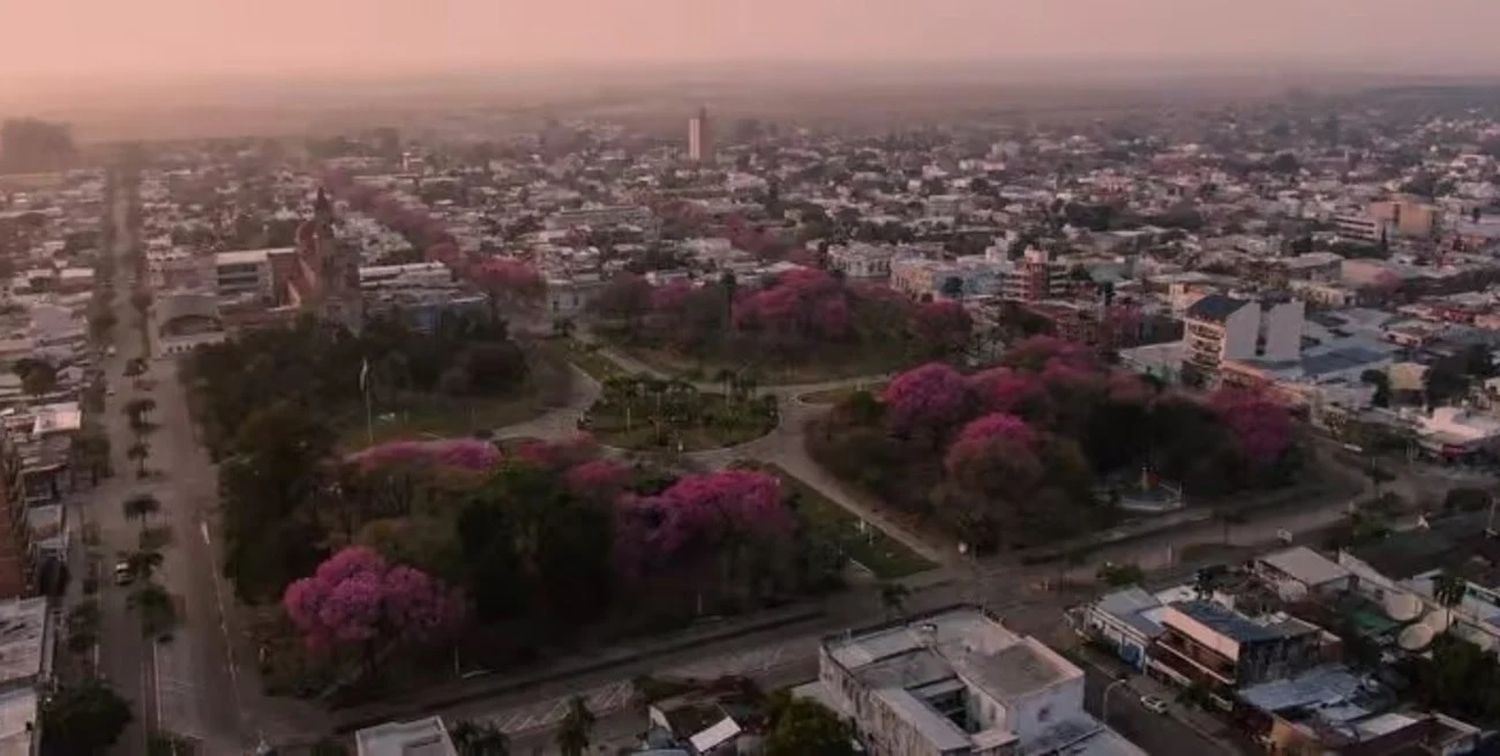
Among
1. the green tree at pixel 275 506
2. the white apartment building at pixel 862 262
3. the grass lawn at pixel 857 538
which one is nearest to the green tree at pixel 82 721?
the green tree at pixel 275 506

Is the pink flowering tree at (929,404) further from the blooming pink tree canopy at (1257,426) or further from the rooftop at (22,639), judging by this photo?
the rooftop at (22,639)

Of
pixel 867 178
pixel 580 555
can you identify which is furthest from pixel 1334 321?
pixel 867 178

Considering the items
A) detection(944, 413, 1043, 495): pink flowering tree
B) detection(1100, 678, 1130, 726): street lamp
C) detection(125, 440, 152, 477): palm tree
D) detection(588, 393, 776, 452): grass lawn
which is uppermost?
detection(944, 413, 1043, 495): pink flowering tree

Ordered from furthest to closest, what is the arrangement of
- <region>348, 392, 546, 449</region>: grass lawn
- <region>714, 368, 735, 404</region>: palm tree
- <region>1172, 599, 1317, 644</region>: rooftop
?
1. <region>714, 368, 735, 404</region>: palm tree
2. <region>348, 392, 546, 449</region>: grass lawn
3. <region>1172, 599, 1317, 644</region>: rooftop

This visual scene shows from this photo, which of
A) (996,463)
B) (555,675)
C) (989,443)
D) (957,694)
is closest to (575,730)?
(555,675)

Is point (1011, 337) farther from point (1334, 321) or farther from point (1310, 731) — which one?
point (1310, 731)

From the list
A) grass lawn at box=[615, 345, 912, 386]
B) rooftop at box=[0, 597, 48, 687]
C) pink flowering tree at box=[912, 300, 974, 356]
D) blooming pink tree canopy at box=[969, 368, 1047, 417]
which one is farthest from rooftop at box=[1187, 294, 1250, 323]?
rooftop at box=[0, 597, 48, 687]

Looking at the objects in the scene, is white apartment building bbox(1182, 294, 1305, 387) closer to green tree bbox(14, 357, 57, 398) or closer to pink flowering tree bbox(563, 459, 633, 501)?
pink flowering tree bbox(563, 459, 633, 501)
